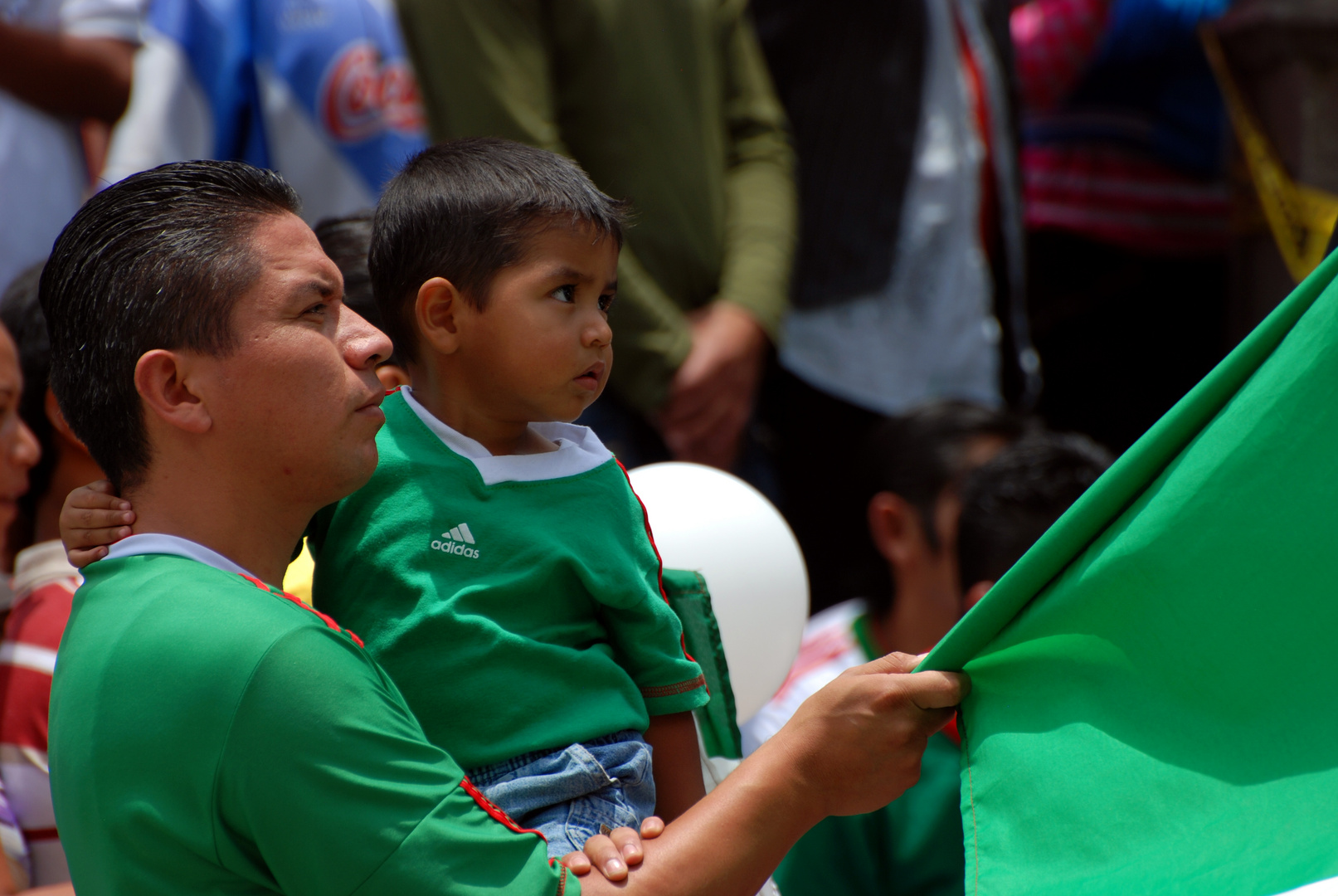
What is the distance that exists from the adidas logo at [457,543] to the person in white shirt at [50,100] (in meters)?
1.81

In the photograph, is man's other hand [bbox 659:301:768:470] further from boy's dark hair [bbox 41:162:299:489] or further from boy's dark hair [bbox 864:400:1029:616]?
boy's dark hair [bbox 41:162:299:489]

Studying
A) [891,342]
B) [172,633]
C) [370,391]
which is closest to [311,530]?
[370,391]

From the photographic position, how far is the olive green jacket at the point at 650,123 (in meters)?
3.00

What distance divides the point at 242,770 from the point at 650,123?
224 centimetres

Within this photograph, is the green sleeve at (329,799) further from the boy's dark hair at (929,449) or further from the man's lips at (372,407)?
the boy's dark hair at (929,449)

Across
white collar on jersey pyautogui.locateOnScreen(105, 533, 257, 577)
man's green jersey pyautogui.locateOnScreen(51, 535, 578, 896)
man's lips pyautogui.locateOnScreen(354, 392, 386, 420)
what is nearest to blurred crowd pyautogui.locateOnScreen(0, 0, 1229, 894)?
man's lips pyautogui.locateOnScreen(354, 392, 386, 420)

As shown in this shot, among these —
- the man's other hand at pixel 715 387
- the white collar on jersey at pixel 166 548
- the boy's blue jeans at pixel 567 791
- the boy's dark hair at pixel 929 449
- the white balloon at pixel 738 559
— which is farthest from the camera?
the boy's dark hair at pixel 929 449

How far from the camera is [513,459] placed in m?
1.62

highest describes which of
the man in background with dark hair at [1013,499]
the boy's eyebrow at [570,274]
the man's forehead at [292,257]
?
the man's forehead at [292,257]

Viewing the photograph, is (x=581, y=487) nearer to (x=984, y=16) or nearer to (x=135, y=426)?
(x=135, y=426)

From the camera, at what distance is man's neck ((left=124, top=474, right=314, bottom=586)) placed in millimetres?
1396

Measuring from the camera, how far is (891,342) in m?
3.94

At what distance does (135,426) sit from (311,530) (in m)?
0.28

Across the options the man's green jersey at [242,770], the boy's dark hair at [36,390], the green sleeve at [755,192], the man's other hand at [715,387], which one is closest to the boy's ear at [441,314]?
the man's green jersey at [242,770]
